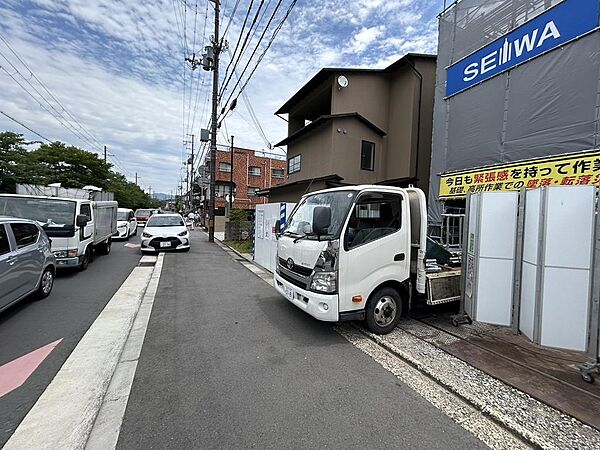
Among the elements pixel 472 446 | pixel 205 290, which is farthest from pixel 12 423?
pixel 205 290

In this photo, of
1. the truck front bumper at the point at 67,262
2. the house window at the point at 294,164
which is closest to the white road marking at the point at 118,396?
the truck front bumper at the point at 67,262

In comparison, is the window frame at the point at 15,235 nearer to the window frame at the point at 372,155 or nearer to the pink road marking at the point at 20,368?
the pink road marking at the point at 20,368

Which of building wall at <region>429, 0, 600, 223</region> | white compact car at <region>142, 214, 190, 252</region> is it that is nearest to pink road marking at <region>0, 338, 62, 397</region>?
white compact car at <region>142, 214, 190, 252</region>

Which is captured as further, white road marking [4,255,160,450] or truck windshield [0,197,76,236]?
truck windshield [0,197,76,236]

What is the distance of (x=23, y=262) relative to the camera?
4.97 meters

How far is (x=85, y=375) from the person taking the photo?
3.24m

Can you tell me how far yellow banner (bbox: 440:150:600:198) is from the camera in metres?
5.93

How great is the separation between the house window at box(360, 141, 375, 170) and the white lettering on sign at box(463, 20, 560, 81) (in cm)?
509

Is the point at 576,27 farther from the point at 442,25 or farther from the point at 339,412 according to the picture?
the point at 339,412

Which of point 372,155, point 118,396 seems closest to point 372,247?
point 118,396

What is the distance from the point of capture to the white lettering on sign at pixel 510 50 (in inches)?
262

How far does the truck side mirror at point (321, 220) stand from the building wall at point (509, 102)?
5.50m

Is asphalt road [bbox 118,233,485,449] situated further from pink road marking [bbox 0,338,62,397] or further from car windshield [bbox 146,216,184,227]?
car windshield [bbox 146,216,184,227]

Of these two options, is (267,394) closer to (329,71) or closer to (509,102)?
(509,102)
